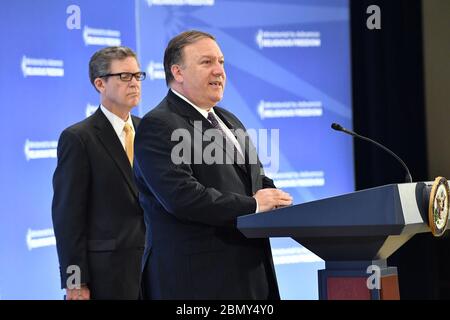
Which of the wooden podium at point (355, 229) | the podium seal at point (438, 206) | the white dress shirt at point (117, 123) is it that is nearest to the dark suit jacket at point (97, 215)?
the white dress shirt at point (117, 123)

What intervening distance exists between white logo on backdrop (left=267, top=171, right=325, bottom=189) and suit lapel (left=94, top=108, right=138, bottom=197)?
1.83 meters

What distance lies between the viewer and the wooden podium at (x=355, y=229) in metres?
2.45

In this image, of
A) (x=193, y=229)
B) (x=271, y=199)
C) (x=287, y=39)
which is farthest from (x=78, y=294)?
(x=287, y=39)

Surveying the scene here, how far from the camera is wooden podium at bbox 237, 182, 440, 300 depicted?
245 centimetres

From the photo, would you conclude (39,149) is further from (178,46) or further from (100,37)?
(178,46)

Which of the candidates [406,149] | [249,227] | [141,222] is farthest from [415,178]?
[249,227]

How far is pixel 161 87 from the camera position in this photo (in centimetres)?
534

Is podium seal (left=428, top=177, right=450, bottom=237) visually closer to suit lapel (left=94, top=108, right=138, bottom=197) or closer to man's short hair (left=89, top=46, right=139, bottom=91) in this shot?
suit lapel (left=94, top=108, right=138, bottom=197)

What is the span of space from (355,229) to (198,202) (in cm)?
61

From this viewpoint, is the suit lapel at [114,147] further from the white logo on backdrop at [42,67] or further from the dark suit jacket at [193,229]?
the dark suit jacket at [193,229]

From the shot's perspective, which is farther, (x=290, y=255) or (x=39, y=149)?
(x=290, y=255)

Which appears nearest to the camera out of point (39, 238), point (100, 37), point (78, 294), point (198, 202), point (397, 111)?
point (198, 202)

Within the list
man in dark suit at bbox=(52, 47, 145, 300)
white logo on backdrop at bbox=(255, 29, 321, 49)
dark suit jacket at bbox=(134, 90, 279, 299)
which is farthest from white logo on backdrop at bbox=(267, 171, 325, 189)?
dark suit jacket at bbox=(134, 90, 279, 299)

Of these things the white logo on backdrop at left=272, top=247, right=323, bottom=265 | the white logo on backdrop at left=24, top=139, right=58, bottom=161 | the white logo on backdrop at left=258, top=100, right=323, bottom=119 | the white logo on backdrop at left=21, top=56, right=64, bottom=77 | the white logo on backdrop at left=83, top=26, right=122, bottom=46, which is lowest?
the white logo on backdrop at left=272, top=247, right=323, bottom=265
